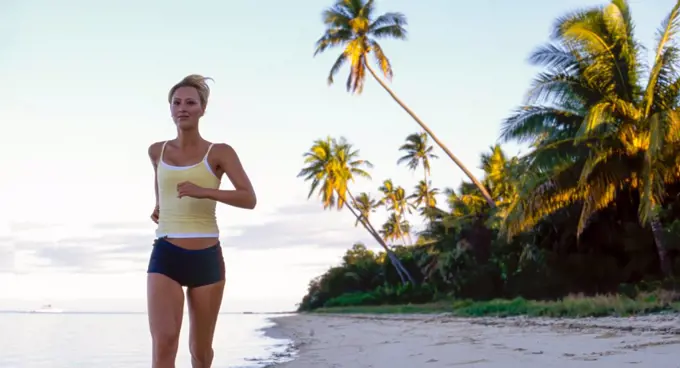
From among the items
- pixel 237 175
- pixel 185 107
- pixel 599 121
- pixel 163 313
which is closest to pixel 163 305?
pixel 163 313

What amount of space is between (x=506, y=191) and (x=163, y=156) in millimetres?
28253

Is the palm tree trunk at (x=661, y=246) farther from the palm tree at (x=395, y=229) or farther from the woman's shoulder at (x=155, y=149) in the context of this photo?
the palm tree at (x=395, y=229)

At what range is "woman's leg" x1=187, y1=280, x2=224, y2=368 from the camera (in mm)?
2711

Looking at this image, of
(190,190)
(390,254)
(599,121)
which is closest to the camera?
(190,190)

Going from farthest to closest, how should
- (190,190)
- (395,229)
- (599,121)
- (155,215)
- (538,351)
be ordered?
(395,229)
(599,121)
(538,351)
(155,215)
(190,190)

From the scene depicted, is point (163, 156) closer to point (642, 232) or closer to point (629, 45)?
point (629, 45)

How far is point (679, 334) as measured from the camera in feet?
24.8

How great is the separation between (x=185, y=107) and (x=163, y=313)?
0.83 meters

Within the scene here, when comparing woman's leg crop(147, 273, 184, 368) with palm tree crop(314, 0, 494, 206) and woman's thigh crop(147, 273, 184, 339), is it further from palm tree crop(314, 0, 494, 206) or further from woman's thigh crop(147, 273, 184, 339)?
palm tree crop(314, 0, 494, 206)

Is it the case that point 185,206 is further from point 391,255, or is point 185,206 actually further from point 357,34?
point 391,255

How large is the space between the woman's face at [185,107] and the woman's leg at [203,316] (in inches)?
25.7

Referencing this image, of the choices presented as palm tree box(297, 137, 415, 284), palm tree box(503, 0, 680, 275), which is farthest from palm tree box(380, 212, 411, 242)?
palm tree box(503, 0, 680, 275)

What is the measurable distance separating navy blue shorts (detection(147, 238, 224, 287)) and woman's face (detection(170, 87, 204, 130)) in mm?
483

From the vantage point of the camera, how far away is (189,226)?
2.70m
